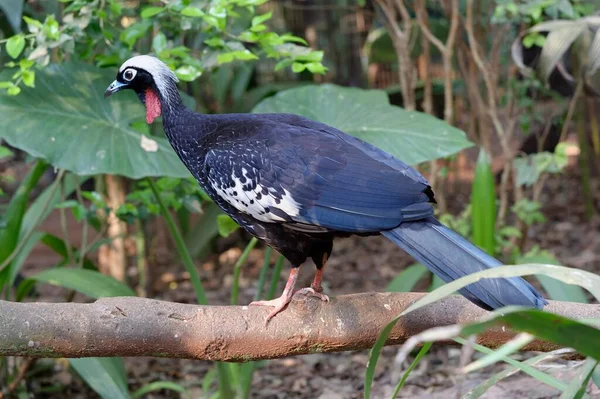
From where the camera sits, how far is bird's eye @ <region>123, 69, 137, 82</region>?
2393 mm

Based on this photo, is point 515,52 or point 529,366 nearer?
point 529,366

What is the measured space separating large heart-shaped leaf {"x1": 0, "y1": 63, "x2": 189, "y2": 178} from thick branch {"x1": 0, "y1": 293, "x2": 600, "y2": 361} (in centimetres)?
81

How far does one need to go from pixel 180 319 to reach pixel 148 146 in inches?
39.4

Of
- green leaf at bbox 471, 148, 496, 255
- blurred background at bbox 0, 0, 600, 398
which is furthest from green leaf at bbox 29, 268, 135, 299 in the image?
green leaf at bbox 471, 148, 496, 255

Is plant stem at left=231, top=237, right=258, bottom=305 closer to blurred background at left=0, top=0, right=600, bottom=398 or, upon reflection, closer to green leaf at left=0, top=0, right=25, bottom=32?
blurred background at left=0, top=0, right=600, bottom=398

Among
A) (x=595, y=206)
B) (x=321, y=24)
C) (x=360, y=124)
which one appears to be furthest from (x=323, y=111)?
(x=595, y=206)

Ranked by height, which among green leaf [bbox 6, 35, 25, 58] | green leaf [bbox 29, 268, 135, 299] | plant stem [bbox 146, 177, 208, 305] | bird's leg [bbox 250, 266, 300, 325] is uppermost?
green leaf [bbox 6, 35, 25, 58]

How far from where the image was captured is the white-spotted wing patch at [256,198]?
208 centimetres

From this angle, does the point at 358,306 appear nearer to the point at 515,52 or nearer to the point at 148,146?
the point at 148,146

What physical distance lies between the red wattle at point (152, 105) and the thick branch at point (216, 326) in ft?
2.50

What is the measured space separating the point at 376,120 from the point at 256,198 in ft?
3.54

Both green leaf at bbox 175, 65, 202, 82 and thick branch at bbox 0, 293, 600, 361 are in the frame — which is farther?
green leaf at bbox 175, 65, 202, 82

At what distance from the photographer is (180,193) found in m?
3.16

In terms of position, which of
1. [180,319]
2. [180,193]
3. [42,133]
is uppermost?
[42,133]
